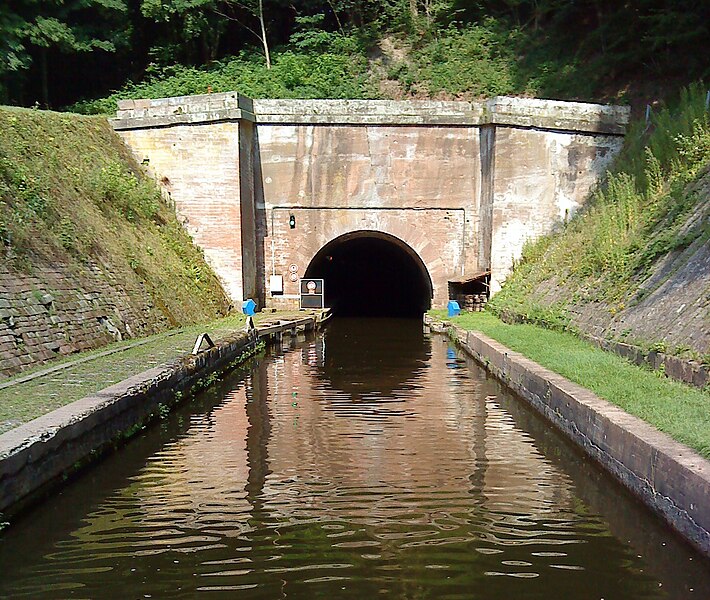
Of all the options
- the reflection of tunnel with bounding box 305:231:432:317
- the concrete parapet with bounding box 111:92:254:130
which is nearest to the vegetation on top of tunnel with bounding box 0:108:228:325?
the concrete parapet with bounding box 111:92:254:130

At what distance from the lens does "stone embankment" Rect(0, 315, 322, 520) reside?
17.2 feet

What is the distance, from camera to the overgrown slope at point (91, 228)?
1117 cm

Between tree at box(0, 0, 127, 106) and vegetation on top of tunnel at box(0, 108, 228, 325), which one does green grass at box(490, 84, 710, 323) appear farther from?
tree at box(0, 0, 127, 106)

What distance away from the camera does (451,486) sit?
6.10 m

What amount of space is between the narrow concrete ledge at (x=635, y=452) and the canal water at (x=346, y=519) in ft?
0.48

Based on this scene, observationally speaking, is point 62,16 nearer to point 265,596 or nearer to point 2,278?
point 2,278

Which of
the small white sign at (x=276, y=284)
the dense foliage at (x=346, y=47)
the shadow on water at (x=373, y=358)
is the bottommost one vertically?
the shadow on water at (x=373, y=358)

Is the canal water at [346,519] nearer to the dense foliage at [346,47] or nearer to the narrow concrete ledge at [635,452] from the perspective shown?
the narrow concrete ledge at [635,452]

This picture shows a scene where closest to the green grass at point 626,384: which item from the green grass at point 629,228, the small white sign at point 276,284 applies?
the green grass at point 629,228

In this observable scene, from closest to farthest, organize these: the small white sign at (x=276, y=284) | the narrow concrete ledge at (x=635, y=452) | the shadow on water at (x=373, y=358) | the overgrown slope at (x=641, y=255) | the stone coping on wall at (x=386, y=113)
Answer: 1. the narrow concrete ledge at (x=635, y=452)
2. the overgrown slope at (x=641, y=255)
3. the shadow on water at (x=373, y=358)
4. the stone coping on wall at (x=386, y=113)
5. the small white sign at (x=276, y=284)

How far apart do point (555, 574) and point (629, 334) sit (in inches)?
227

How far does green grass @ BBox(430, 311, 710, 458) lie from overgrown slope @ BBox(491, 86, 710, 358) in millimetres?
462

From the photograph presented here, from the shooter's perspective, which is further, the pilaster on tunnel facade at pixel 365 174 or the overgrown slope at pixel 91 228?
the pilaster on tunnel facade at pixel 365 174

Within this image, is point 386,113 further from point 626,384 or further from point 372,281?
point 626,384
